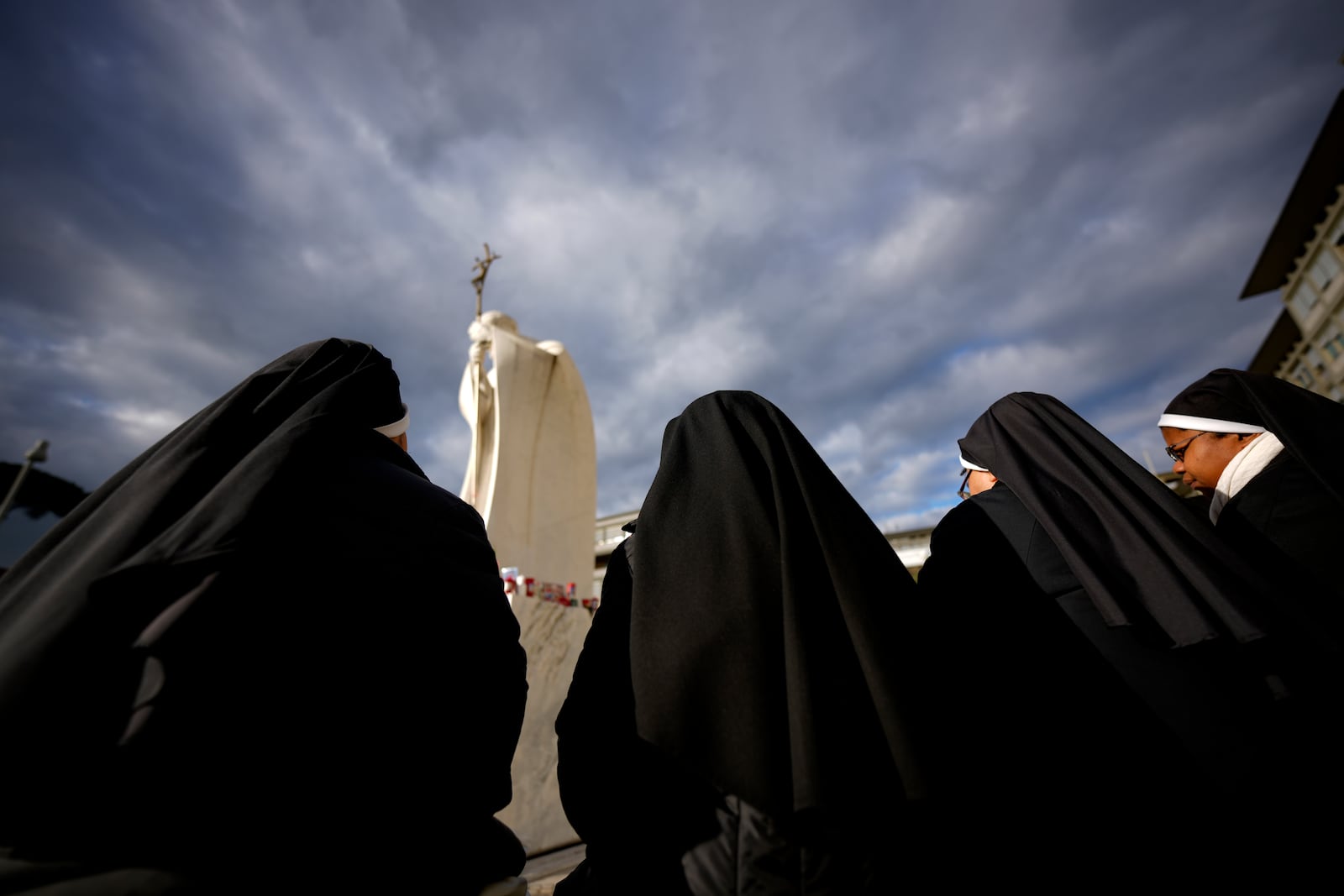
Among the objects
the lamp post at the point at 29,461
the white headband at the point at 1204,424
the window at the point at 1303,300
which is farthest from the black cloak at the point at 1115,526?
the window at the point at 1303,300

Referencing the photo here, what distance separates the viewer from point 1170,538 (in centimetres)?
185

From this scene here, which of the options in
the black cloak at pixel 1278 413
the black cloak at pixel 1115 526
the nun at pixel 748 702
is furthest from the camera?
the black cloak at pixel 1278 413

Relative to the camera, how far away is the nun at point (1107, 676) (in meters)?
1.53

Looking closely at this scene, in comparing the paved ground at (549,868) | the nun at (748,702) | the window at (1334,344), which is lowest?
the paved ground at (549,868)

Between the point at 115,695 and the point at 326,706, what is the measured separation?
329 millimetres

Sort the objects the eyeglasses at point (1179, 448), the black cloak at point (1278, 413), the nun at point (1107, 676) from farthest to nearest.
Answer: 1. the eyeglasses at point (1179, 448)
2. the black cloak at point (1278, 413)
3. the nun at point (1107, 676)

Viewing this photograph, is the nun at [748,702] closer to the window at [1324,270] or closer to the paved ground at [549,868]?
the paved ground at [549,868]

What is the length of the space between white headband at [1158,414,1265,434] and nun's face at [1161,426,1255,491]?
2 centimetres

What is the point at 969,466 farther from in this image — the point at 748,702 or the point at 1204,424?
the point at 748,702

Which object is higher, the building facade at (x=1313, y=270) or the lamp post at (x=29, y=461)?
the building facade at (x=1313, y=270)

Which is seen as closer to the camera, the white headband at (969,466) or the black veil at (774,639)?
the black veil at (774,639)

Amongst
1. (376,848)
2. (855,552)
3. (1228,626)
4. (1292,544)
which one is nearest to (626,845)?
(376,848)

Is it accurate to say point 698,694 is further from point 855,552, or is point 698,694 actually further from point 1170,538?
point 1170,538

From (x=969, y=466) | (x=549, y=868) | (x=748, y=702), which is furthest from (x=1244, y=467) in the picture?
(x=549, y=868)
